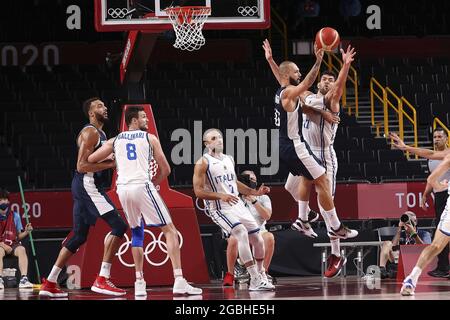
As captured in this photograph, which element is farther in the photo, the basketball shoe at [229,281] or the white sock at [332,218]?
the basketball shoe at [229,281]

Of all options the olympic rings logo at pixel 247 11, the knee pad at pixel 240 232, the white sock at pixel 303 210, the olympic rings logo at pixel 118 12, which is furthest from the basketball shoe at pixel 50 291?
the olympic rings logo at pixel 247 11

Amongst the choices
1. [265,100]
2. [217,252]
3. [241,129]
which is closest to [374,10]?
[265,100]

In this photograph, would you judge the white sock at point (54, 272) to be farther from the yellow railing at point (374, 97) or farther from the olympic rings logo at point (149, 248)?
the yellow railing at point (374, 97)

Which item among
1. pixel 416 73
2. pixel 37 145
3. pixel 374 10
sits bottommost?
pixel 37 145

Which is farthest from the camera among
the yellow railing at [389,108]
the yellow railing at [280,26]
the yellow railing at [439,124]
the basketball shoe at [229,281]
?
the yellow railing at [280,26]

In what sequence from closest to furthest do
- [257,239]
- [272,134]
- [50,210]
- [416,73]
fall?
[257,239], [50,210], [272,134], [416,73]

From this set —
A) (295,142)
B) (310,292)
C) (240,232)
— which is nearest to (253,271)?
(240,232)

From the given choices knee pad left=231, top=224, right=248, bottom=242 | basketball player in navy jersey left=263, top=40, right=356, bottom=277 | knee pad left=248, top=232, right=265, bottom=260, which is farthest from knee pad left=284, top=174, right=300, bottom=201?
knee pad left=248, top=232, right=265, bottom=260

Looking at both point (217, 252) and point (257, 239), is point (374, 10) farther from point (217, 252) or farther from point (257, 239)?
point (257, 239)

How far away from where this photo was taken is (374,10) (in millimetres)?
28797

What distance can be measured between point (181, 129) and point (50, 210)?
5.27m

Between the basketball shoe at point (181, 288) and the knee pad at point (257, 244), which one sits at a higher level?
the knee pad at point (257, 244)

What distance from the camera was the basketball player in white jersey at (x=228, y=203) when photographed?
41.5ft

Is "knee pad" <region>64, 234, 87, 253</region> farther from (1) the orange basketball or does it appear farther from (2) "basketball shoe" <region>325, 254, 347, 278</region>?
(1) the orange basketball
